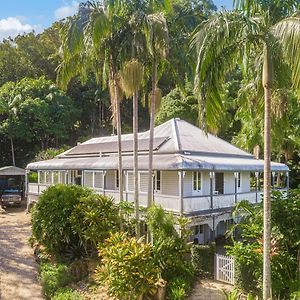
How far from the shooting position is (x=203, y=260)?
1427 centimetres

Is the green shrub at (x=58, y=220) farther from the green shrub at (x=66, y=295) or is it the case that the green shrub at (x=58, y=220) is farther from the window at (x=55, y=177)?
the window at (x=55, y=177)

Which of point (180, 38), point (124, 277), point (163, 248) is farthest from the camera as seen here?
point (180, 38)

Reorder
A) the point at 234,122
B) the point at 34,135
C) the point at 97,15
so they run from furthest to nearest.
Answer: the point at 34,135 → the point at 234,122 → the point at 97,15

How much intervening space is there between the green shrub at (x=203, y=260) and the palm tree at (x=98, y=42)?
6374mm

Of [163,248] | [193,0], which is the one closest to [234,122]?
[193,0]

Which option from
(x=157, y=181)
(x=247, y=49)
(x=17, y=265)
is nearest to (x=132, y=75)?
(x=247, y=49)

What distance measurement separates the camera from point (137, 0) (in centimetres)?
1571

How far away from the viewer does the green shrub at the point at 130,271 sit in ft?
41.4

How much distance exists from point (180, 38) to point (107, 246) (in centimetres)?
Result: 895

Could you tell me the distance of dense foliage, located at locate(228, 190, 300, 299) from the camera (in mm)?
11250

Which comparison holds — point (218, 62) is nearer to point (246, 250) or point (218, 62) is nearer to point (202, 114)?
point (202, 114)

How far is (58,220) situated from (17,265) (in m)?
3.46

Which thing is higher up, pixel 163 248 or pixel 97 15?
pixel 97 15

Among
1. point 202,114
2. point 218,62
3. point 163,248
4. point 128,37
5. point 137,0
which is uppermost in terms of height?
point 137,0
